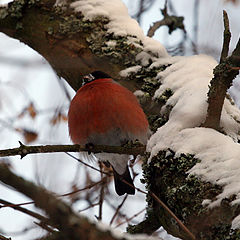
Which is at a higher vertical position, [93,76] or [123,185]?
[93,76]

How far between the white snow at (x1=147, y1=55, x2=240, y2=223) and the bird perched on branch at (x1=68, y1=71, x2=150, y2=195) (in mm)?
332

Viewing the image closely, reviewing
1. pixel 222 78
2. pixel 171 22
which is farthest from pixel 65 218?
pixel 171 22

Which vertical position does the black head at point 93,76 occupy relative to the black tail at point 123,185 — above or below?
above

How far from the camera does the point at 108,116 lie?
2.76 m

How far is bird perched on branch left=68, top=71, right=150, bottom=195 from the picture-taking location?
273cm

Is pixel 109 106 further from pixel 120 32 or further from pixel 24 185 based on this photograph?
pixel 24 185

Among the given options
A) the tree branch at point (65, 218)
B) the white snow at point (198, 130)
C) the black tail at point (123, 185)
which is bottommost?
the tree branch at point (65, 218)

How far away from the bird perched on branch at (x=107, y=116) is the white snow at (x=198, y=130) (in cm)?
33

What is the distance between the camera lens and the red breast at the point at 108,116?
273cm

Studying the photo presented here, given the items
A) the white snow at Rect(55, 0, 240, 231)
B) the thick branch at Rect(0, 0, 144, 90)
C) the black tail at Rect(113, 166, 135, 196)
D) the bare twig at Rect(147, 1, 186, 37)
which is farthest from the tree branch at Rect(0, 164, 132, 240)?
the bare twig at Rect(147, 1, 186, 37)

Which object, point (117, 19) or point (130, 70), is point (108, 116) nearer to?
point (130, 70)

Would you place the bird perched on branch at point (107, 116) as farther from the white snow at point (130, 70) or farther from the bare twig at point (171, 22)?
the bare twig at point (171, 22)

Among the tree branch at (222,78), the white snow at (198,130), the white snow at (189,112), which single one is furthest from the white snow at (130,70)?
the tree branch at (222,78)

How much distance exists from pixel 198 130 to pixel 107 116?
3.01 ft
